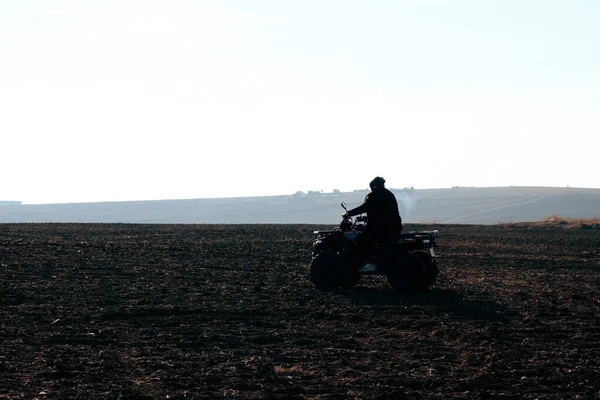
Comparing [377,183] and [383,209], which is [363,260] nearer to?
[383,209]

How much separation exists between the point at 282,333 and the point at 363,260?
5256 mm

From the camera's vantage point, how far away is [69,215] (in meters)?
167

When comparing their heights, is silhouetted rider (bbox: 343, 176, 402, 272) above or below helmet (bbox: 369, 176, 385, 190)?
below

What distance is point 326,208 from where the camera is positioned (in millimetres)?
161750

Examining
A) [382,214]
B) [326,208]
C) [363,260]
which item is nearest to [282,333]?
[382,214]

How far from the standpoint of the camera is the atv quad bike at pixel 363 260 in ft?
55.2

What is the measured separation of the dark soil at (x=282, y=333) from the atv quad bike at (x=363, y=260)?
0.32 m

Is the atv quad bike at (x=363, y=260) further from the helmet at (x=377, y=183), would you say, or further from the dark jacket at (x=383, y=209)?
the helmet at (x=377, y=183)

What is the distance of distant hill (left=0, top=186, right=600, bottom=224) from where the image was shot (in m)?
138

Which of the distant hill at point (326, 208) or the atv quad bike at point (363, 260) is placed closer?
the atv quad bike at point (363, 260)

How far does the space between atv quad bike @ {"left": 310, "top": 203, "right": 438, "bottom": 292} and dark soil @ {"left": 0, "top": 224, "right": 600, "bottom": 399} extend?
32cm

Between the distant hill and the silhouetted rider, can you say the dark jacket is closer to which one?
the silhouetted rider

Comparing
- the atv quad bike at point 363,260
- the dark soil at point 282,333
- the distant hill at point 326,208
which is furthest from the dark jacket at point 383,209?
the distant hill at point 326,208

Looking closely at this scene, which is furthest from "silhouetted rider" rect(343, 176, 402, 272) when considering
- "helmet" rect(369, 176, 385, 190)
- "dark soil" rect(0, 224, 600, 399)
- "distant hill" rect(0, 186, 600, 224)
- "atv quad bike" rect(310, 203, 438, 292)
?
"distant hill" rect(0, 186, 600, 224)
